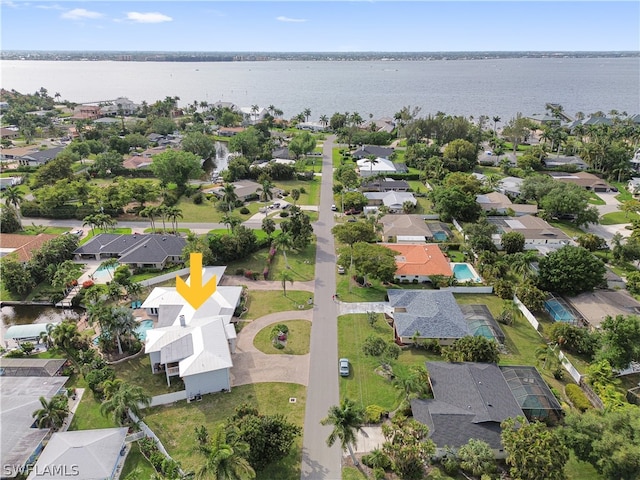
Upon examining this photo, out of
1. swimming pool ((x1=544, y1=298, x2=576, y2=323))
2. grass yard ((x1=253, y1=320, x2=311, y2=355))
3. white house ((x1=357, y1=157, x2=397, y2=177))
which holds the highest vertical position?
white house ((x1=357, y1=157, x2=397, y2=177))

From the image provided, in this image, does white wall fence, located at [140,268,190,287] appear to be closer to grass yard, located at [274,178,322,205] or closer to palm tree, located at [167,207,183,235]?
palm tree, located at [167,207,183,235]

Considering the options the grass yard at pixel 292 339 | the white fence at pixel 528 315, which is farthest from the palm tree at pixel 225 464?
the white fence at pixel 528 315

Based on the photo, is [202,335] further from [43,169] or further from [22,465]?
[43,169]

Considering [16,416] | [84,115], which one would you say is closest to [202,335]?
[16,416]

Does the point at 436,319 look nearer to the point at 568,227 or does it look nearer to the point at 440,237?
the point at 440,237

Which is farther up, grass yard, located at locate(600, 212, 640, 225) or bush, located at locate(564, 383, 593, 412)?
grass yard, located at locate(600, 212, 640, 225)

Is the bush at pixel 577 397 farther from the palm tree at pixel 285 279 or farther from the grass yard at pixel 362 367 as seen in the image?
the palm tree at pixel 285 279

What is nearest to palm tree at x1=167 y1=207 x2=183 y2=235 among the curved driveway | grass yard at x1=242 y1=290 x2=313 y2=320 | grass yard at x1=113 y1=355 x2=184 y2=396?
grass yard at x1=242 y1=290 x2=313 y2=320
